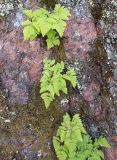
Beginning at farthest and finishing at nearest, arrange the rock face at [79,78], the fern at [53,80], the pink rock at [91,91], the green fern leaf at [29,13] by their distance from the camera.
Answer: the pink rock at [91,91], the rock face at [79,78], the green fern leaf at [29,13], the fern at [53,80]

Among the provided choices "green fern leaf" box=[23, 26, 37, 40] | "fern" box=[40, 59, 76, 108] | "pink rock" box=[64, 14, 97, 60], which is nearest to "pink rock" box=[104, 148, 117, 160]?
"fern" box=[40, 59, 76, 108]

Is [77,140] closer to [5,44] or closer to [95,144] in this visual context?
[95,144]

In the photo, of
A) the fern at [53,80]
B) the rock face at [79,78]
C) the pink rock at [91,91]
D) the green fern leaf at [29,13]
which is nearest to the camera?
the fern at [53,80]

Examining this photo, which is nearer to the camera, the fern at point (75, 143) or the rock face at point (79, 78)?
the fern at point (75, 143)

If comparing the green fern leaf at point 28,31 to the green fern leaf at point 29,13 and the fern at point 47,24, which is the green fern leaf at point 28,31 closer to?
the fern at point 47,24

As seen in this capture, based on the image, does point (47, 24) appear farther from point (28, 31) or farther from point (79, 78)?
point (79, 78)

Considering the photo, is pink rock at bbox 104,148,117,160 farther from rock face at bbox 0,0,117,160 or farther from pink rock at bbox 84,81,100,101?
pink rock at bbox 84,81,100,101

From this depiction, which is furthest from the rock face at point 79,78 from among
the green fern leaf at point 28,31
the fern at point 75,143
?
the green fern leaf at point 28,31
